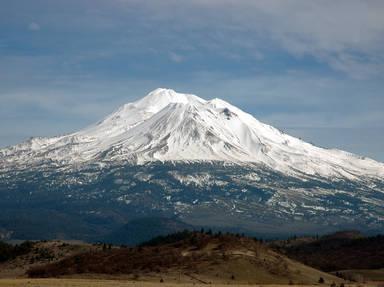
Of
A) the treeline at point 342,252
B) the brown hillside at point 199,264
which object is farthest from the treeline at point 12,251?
the treeline at point 342,252

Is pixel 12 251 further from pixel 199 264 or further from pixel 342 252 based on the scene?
pixel 342 252

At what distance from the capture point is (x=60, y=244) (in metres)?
124

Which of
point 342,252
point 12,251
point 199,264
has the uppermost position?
point 342,252

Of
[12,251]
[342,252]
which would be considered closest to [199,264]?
[12,251]

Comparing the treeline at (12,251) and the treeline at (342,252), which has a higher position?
the treeline at (342,252)

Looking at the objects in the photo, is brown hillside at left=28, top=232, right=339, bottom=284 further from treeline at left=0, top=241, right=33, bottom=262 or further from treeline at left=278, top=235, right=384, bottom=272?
treeline at left=278, top=235, right=384, bottom=272

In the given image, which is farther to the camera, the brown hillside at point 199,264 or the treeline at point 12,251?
the treeline at point 12,251

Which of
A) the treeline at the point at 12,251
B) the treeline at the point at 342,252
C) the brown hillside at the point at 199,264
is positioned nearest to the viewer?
the brown hillside at the point at 199,264

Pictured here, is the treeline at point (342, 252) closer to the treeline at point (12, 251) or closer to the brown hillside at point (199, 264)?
the brown hillside at point (199, 264)

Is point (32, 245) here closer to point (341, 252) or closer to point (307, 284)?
point (307, 284)

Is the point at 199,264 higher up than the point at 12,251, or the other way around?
the point at 12,251

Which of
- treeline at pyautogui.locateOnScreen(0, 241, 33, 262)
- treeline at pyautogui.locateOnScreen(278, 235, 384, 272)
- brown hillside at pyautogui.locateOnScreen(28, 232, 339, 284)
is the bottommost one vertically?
brown hillside at pyautogui.locateOnScreen(28, 232, 339, 284)

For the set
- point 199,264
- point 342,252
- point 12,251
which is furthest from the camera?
point 342,252

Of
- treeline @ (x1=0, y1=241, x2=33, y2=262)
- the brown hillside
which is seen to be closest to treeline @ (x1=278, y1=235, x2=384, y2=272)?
the brown hillside
